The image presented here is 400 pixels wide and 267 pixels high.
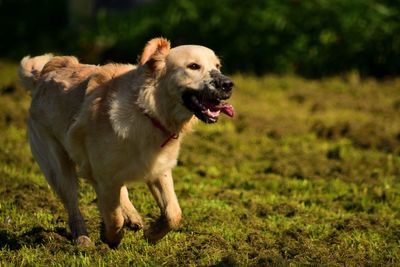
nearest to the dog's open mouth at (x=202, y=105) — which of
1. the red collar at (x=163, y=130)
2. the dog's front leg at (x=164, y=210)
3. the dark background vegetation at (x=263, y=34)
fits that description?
the red collar at (x=163, y=130)

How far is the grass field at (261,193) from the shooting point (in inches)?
255

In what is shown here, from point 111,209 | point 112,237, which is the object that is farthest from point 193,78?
point 112,237

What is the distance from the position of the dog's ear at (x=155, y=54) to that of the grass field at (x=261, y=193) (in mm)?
1511

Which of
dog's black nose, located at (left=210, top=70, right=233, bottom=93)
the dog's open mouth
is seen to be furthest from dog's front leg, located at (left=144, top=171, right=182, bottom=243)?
dog's black nose, located at (left=210, top=70, right=233, bottom=93)

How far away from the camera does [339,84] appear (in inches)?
626

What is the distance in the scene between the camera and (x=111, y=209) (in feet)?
21.1

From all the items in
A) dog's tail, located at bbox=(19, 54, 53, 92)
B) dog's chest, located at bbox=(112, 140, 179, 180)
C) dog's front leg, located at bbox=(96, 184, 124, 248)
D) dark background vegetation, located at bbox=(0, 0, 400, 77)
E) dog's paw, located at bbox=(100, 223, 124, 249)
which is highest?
dog's chest, located at bbox=(112, 140, 179, 180)

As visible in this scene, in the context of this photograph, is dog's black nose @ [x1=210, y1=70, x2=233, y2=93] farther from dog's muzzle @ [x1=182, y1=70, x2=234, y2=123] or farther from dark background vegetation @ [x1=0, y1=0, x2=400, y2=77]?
dark background vegetation @ [x1=0, y1=0, x2=400, y2=77]

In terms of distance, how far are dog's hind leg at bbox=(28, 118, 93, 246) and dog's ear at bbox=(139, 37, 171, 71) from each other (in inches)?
54.4

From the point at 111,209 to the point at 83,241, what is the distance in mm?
448

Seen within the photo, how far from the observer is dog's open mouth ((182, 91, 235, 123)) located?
20.7 ft

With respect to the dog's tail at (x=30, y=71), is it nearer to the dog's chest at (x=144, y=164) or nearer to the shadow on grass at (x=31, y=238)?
the shadow on grass at (x=31, y=238)

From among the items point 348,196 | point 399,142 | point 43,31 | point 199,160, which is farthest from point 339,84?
point 43,31

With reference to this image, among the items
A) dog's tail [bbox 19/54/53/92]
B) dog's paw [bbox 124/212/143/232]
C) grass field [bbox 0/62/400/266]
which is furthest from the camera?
dog's tail [bbox 19/54/53/92]
